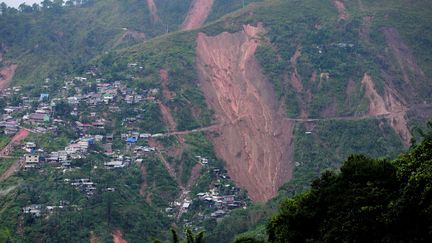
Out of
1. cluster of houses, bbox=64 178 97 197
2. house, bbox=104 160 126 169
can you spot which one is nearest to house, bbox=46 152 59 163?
house, bbox=104 160 126 169

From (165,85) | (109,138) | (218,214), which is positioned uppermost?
(165,85)

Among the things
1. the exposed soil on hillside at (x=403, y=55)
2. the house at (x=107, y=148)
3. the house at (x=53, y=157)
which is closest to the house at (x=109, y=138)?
the house at (x=107, y=148)

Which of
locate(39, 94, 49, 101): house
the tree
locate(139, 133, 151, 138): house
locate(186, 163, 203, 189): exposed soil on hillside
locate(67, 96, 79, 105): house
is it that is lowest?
locate(186, 163, 203, 189): exposed soil on hillside

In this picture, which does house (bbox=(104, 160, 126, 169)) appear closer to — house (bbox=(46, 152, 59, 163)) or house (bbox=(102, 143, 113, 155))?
house (bbox=(102, 143, 113, 155))

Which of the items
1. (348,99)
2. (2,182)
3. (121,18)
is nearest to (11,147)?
(2,182)

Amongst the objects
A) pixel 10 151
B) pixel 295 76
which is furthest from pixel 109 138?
pixel 295 76

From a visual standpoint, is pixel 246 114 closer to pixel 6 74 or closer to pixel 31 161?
pixel 31 161

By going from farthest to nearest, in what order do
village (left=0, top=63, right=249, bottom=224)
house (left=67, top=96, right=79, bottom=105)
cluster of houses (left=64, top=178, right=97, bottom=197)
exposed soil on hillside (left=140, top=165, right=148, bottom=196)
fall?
house (left=67, top=96, right=79, bottom=105) < exposed soil on hillside (left=140, top=165, right=148, bottom=196) < village (left=0, top=63, right=249, bottom=224) < cluster of houses (left=64, top=178, right=97, bottom=197)
